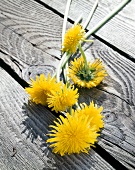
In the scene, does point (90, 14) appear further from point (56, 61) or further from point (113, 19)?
point (56, 61)

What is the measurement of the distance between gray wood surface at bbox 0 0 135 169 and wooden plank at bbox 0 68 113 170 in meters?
0.02

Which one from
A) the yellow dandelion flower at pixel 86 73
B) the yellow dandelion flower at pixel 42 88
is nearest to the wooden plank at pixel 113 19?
the yellow dandelion flower at pixel 86 73

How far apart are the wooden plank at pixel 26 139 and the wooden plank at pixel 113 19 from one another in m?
0.43

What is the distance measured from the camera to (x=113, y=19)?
1535 millimetres

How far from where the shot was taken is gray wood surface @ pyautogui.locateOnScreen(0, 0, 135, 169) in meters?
1.09

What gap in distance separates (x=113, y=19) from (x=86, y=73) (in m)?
0.42

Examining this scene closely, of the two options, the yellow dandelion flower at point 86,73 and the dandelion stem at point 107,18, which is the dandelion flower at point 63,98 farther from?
the dandelion stem at point 107,18

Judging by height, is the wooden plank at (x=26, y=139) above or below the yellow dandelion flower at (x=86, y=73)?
below

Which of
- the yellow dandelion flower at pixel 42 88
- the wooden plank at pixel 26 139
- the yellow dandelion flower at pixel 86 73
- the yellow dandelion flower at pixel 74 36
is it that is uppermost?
the yellow dandelion flower at pixel 74 36

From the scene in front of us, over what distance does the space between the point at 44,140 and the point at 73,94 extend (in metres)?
0.17

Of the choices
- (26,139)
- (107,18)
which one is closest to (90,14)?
(107,18)

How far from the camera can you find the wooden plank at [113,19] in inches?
56.1

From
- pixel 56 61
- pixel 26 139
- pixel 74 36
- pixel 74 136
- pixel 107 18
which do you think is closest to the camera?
pixel 74 136

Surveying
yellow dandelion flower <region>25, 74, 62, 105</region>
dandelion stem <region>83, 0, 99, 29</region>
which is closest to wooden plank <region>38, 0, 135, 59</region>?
dandelion stem <region>83, 0, 99, 29</region>
